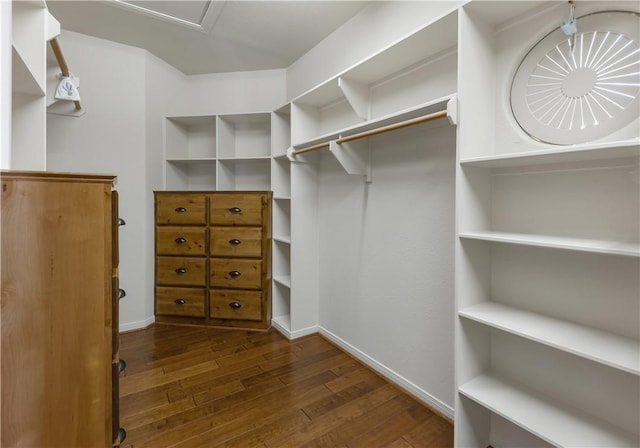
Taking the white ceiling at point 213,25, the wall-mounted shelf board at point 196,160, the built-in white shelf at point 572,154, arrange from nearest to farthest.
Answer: the built-in white shelf at point 572,154 < the white ceiling at point 213,25 < the wall-mounted shelf board at point 196,160

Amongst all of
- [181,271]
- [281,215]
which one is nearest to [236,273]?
[181,271]

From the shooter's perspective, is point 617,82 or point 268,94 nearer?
point 617,82

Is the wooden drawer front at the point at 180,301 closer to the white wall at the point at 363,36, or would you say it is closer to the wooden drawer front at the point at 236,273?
the wooden drawer front at the point at 236,273

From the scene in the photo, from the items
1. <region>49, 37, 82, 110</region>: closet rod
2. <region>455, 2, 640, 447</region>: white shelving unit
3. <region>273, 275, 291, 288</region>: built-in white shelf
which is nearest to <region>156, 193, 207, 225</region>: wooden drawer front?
<region>273, 275, 291, 288</region>: built-in white shelf

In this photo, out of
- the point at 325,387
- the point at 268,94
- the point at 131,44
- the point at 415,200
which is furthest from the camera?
the point at 268,94

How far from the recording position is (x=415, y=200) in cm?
182

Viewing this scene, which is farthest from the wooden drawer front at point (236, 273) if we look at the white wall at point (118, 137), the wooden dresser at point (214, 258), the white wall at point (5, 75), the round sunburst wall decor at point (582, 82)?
the round sunburst wall decor at point (582, 82)

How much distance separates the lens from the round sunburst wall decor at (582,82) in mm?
1017

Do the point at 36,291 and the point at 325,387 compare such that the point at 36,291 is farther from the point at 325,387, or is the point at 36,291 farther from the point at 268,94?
the point at 268,94

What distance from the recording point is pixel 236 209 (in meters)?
2.78

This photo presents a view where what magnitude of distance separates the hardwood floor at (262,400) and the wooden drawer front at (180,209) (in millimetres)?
1109

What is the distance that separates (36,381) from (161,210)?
219 cm

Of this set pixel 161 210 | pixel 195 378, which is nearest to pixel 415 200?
pixel 195 378

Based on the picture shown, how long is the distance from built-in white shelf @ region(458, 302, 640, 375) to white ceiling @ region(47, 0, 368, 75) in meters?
2.10
